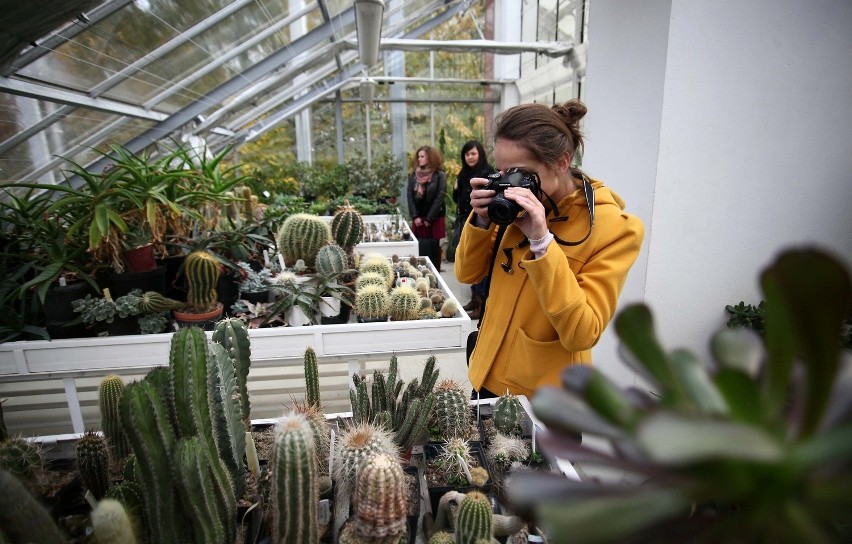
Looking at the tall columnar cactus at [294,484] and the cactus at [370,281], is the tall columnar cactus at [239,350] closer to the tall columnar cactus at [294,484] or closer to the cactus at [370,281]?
the tall columnar cactus at [294,484]

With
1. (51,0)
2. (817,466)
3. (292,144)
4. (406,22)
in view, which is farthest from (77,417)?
(292,144)

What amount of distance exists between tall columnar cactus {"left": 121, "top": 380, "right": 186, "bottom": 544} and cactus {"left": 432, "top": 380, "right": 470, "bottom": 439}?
1.62 feet

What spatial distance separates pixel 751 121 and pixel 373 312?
1808 mm

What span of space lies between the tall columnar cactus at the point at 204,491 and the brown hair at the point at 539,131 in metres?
0.79

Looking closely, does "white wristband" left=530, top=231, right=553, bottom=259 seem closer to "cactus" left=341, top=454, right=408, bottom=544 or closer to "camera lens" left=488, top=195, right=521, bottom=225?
"camera lens" left=488, top=195, right=521, bottom=225

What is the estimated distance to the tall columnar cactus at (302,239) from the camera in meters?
2.24

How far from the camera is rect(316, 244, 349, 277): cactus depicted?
6.73ft

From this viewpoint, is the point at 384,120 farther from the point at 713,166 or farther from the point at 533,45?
the point at 713,166

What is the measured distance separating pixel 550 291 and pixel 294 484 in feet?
1.80

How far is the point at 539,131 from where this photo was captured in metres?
0.94

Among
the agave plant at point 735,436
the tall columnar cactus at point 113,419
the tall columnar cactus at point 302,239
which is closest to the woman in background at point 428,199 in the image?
the tall columnar cactus at point 302,239

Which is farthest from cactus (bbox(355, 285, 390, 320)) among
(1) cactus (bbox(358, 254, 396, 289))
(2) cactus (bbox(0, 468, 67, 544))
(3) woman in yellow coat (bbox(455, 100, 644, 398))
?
(2) cactus (bbox(0, 468, 67, 544))

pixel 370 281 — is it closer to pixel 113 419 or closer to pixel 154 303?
pixel 154 303

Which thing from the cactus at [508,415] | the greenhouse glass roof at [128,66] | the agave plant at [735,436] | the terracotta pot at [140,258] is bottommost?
the cactus at [508,415]
